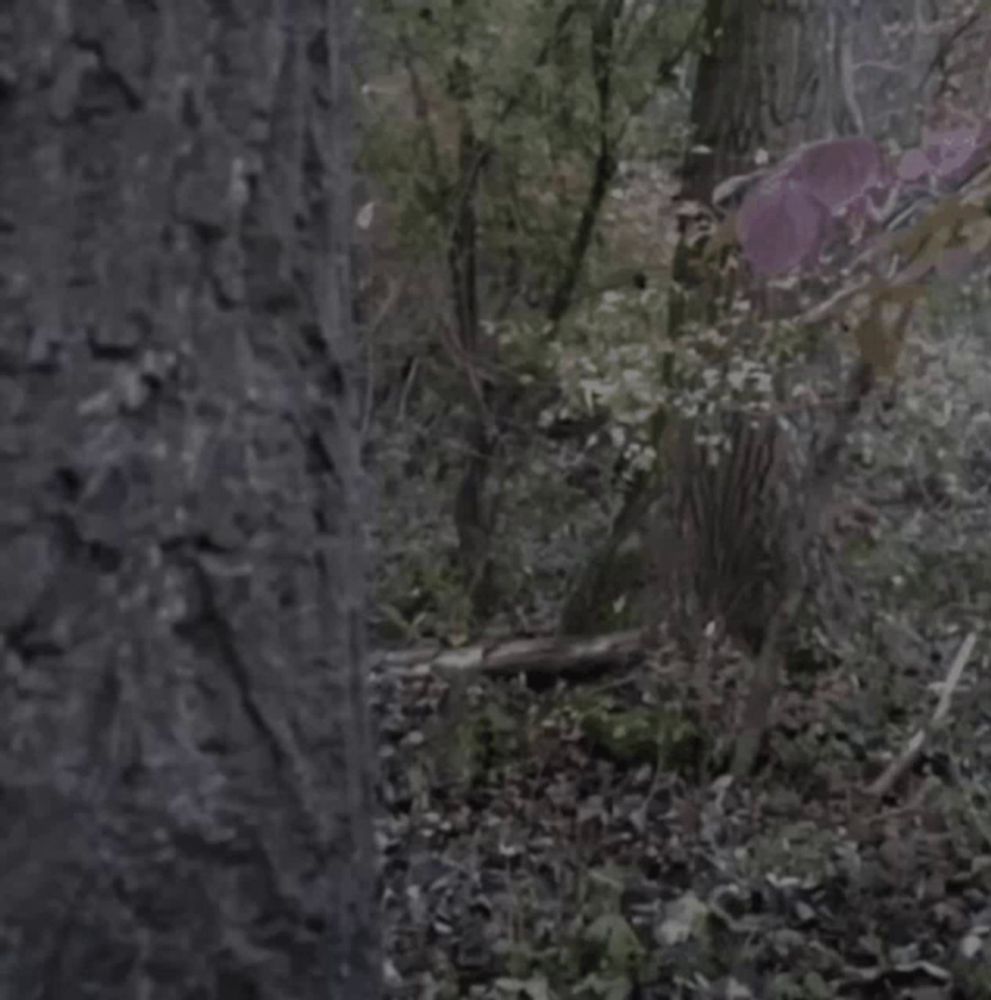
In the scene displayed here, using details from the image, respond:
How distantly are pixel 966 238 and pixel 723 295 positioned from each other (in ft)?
11.0

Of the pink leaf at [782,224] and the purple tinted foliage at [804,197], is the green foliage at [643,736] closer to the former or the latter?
the purple tinted foliage at [804,197]

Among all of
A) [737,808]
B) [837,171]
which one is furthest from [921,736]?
[837,171]

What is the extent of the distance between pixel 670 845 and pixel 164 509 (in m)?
4.72

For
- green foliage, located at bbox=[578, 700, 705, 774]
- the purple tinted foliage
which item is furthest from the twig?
the purple tinted foliage

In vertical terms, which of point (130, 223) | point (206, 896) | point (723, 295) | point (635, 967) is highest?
point (130, 223)

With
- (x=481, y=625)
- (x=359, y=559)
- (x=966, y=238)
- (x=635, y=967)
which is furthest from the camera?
(x=481, y=625)

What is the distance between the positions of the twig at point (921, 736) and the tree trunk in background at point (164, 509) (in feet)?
15.9

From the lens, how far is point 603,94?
28.7 ft

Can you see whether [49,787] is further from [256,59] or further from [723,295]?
[723,295]

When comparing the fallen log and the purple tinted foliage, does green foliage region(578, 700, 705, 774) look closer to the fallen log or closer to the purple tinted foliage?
the fallen log

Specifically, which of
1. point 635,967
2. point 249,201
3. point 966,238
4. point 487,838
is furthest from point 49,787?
point 487,838

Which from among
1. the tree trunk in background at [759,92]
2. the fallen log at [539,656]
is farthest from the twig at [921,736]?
the tree trunk in background at [759,92]

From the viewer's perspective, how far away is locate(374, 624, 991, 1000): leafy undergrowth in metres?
5.07

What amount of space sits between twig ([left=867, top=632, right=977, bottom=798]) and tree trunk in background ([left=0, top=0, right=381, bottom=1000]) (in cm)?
486
